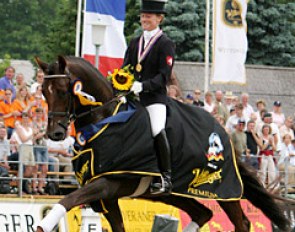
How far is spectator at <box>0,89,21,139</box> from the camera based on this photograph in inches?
658

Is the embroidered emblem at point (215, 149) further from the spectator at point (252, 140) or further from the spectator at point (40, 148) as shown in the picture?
the spectator at point (252, 140)

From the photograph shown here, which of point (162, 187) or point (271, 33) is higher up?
point (271, 33)

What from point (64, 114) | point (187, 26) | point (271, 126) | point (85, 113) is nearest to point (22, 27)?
point (187, 26)

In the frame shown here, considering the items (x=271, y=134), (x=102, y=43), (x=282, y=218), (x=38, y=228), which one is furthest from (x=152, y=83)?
(x=271, y=134)

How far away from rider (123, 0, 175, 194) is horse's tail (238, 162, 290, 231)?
1899mm

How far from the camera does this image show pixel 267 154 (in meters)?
18.7

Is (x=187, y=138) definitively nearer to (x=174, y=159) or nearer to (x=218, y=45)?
(x=174, y=159)

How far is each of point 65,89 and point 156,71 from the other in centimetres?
132

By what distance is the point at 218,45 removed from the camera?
886 inches

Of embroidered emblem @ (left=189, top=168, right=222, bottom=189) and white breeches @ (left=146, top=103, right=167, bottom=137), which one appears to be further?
embroidered emblem @ (left=189, top=168, right=222, bottom=189)

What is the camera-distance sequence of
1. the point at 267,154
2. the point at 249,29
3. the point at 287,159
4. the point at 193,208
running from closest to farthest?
the point at 193,208
the point at 287,159
the point at 267,154
the point at 249,29

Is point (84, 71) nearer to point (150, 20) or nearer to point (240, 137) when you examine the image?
point (150, 20)

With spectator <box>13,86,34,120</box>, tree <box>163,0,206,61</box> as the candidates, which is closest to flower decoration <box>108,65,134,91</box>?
spectator <box>13,86,34,120</box>

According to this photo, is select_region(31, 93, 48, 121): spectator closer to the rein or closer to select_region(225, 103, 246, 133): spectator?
select_region(225, 103, 246, 133): spectator
